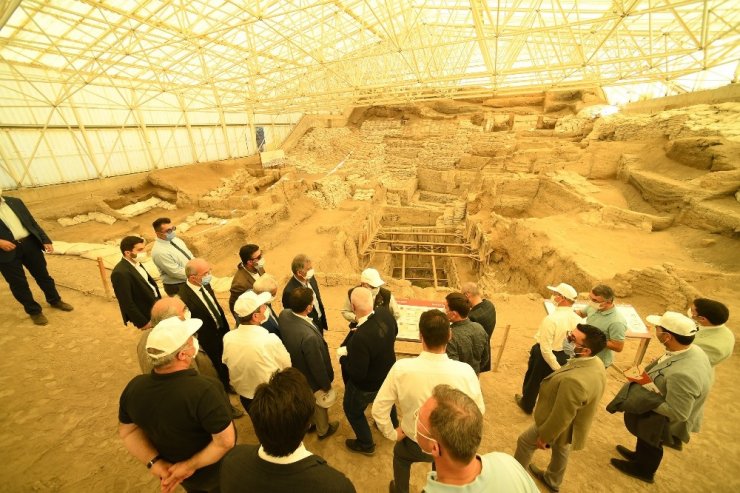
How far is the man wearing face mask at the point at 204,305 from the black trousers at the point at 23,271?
3.00m

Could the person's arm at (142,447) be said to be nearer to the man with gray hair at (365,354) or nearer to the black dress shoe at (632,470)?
the man with gray hair at (365,354)

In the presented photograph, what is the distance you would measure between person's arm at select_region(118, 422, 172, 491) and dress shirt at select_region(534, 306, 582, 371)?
129 inches

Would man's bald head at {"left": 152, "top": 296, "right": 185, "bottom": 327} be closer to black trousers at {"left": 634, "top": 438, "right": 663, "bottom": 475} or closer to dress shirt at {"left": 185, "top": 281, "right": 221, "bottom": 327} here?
dress shirt at {"left": 185, "top": 281, "right": 221, "bottom": 327}

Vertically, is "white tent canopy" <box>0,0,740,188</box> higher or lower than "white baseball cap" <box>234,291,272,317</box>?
higher

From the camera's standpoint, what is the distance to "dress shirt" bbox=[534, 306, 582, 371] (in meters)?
3.07

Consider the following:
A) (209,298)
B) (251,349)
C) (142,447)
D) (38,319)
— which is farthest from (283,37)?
(142,447)

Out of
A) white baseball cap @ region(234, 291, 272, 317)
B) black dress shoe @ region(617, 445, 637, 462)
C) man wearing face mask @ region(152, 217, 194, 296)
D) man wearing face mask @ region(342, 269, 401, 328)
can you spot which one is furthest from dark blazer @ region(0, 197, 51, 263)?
black dress shoe @ region(617, 445, 637, 462)

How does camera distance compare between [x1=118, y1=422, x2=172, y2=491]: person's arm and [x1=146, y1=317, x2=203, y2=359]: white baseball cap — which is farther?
[x1=118, y1=422, x2=172, y2=491]: person's arm

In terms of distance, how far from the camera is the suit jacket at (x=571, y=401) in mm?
2221

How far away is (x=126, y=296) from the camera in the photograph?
341 cm

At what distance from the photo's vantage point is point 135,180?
54.4ft

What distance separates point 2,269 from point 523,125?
81.2 feet

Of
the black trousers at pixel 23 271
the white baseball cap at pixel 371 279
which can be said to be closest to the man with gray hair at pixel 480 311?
the white baseball cap at pixel 371 279

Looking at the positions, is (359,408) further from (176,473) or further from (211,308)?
(211,308)
